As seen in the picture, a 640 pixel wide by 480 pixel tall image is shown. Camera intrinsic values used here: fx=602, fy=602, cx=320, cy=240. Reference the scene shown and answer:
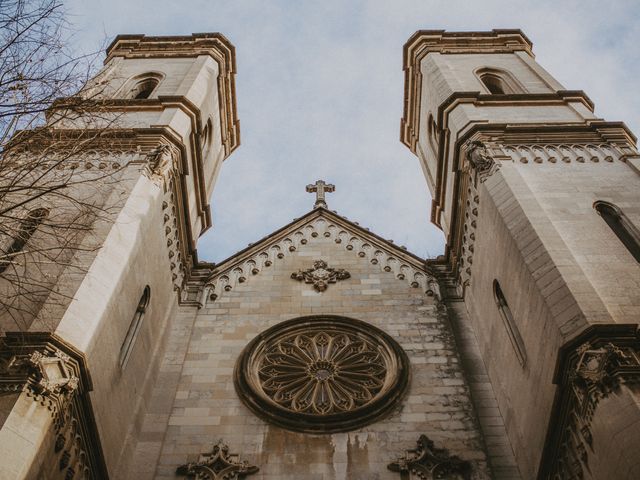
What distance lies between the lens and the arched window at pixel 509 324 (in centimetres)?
1152

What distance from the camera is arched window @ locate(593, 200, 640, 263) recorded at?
1127 cm

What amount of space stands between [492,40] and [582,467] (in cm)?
1922

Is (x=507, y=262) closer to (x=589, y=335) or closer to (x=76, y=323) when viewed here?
(x=589, y=335)

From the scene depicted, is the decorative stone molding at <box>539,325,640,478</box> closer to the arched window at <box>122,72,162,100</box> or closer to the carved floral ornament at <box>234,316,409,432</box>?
the carved floral ornament at <box>234,316,409,432</box>

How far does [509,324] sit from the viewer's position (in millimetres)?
12375

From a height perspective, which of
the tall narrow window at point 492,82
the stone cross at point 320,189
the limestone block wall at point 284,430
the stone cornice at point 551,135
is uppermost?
the tall narrow window at point 492,82

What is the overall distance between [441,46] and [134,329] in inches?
652

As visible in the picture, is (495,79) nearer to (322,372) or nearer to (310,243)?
(310,243)

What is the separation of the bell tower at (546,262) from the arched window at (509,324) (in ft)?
0.08

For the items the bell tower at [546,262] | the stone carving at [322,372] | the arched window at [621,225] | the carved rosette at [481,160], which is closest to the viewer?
the bell tower at [546,262]

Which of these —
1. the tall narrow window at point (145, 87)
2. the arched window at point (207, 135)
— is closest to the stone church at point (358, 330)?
the tall narrow window at point (145, 87)

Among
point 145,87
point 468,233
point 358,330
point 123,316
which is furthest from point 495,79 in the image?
point 123,316

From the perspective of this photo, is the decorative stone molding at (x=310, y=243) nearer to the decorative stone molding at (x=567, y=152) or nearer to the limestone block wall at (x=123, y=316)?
the limestone block wall at (x=123, y=316)

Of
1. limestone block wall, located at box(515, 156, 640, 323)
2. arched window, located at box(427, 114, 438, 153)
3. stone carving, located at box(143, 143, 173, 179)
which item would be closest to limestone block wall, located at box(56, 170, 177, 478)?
stone carving, located at box(143, 143, 173, 179)
